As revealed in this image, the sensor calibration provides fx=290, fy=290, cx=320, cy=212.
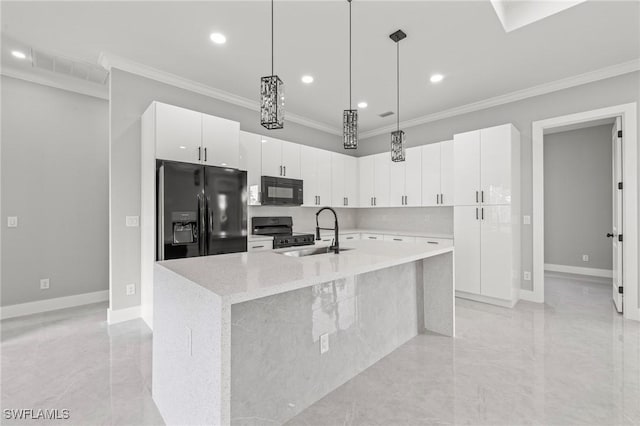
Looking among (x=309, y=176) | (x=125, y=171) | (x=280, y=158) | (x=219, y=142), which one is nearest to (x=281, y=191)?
(x=280, y=158)

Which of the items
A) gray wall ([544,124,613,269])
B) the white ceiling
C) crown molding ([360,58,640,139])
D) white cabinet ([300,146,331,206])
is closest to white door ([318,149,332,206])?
white cabinet ([300,146,331,206])

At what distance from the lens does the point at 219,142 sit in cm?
338

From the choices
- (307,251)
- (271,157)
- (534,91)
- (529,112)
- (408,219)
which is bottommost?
(307,251)

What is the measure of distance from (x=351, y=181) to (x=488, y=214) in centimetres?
244

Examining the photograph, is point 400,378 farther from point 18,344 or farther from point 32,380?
point 18,344

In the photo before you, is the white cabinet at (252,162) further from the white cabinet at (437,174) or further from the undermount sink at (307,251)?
the white cabinet at (437,174)

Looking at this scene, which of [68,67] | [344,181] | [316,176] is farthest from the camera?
[344,181]

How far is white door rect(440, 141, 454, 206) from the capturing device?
14.4 ft

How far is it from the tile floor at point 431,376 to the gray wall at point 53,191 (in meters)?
0.60

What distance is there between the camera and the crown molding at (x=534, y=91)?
330 centimetres

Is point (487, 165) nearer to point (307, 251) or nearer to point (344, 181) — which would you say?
point (344, 181)

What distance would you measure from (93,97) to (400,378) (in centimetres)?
487

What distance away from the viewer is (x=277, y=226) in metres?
4.67

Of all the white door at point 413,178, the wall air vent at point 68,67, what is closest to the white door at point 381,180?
the white door at point 413,178
